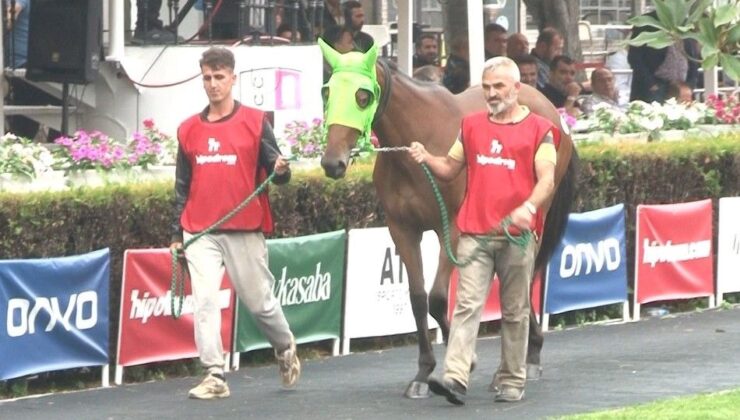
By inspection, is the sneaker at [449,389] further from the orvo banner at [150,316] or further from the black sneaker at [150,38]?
the black sneaker at [150,38]

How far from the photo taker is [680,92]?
1948cm

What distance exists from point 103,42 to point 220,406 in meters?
5.72

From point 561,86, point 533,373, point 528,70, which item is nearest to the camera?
point 533,373

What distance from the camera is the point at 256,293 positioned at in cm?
1013

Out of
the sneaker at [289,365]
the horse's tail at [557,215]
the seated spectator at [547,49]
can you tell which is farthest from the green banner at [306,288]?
the seated spectator at [547,49]

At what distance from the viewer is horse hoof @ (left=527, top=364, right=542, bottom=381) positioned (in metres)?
11.0

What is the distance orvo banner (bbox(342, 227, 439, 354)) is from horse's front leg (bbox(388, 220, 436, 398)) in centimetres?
192

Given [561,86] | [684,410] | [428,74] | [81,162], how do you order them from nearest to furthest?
[684,410], [81,162], [428,74], [561,86]

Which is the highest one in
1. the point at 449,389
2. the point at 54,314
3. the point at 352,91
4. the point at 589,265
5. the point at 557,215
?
the point at 352,91

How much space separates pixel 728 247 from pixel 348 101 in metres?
6.12

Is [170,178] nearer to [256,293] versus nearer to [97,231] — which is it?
[97,231]

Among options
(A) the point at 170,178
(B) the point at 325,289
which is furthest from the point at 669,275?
(A) the point at 170,178

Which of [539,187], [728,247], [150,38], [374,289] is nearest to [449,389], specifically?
[539,187]

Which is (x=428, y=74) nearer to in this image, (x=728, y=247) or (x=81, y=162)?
(x=728, y=247)
